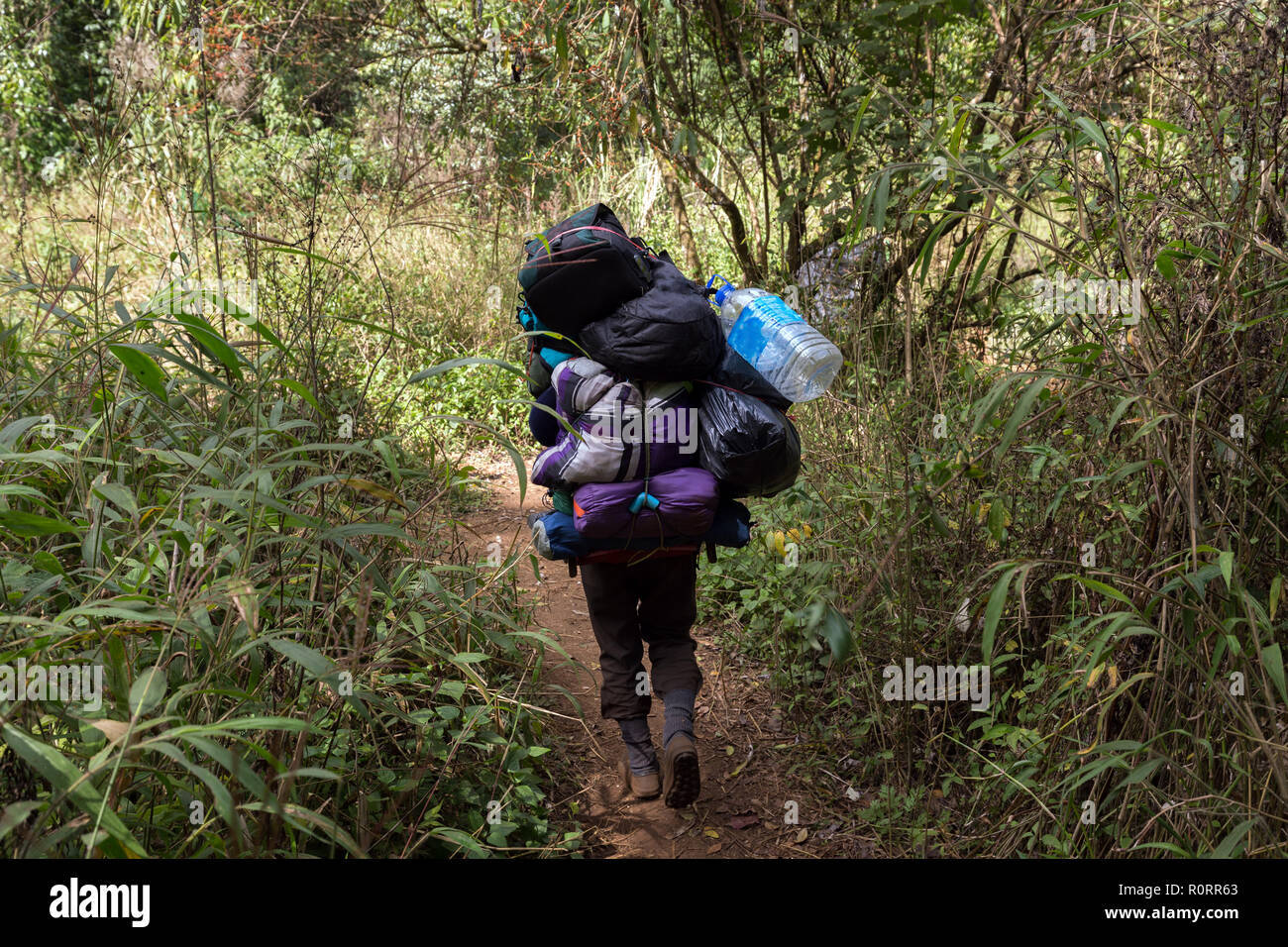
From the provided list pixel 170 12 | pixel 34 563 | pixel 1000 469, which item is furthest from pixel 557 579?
pixel 170 12

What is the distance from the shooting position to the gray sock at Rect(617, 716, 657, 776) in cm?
302

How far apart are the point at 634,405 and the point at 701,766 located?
142 centimetres

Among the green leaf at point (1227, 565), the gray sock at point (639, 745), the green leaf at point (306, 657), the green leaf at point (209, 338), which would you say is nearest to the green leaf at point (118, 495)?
the green leaf at point (209, 338)

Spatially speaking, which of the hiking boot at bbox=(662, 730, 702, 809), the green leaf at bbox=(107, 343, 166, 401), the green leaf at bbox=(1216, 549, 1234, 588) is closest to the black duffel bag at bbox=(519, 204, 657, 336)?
the green leaf at bbox=(107, 343, 166, 401)

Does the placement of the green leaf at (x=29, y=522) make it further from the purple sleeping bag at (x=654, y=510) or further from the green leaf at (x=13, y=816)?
the purple sleeping bag at (x=654, y=510)

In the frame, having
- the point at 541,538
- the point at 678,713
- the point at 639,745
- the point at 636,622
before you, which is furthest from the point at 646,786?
the point at 541,538

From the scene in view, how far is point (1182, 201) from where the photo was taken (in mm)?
2439

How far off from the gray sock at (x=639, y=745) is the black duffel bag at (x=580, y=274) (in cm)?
127

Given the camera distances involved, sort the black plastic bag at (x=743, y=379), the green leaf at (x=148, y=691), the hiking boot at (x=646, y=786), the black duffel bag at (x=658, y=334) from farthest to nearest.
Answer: the hiking boot at (x=646, y=786)
the black plastic bag at (x=743, y=379)
the black duffel bag at (x=658, y=334)
the green leaf at (x=148, y=691)

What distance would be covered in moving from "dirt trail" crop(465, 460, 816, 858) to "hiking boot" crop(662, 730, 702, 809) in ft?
0.38

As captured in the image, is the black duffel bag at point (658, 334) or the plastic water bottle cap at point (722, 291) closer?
the black duffel bag at point (658, 334)

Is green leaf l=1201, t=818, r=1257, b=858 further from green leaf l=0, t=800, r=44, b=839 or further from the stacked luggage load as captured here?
green leaf l=0, t=800, r=44, b=839

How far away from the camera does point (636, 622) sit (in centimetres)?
307

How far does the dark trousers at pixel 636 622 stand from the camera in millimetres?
2986
